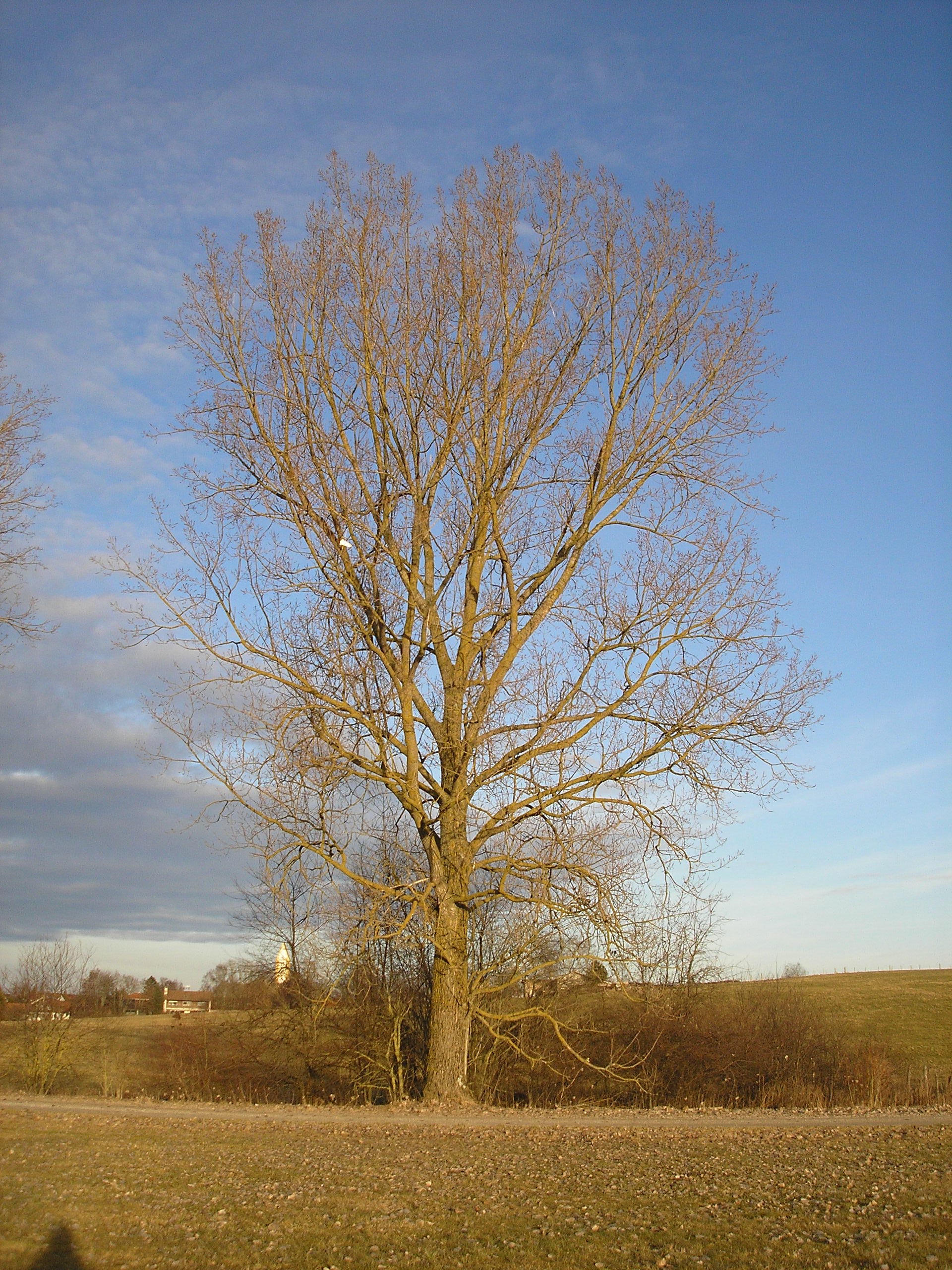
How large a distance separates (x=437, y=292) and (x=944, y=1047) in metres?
28.5

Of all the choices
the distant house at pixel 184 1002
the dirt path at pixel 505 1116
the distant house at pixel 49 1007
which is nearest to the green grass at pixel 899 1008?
the dirt path at pixel 505 1116

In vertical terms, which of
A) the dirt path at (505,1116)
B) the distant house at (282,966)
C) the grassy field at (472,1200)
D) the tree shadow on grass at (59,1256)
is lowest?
the dirt path at (505,1116)

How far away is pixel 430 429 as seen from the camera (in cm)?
1457

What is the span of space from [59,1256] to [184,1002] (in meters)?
36.9

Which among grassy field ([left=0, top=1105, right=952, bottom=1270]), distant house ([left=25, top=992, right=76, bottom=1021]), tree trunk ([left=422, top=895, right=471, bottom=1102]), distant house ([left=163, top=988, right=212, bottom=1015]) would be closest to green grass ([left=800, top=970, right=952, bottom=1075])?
tree trunk ([left=422, top=895, right=471, bottom=1102])

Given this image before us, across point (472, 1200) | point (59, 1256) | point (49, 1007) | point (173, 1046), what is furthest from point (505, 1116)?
point (49, 1007)

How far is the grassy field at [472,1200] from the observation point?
538 cm

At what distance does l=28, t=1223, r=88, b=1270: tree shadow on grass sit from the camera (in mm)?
5156

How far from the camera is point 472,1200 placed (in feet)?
22.4

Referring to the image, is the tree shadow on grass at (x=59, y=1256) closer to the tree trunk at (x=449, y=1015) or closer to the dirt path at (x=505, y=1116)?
the dirt path at (x=505, y=1116)

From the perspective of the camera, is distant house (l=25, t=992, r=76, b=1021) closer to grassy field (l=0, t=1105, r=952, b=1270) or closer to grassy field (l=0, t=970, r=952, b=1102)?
grassy field (l=0, t=970, r=952, b=1102)

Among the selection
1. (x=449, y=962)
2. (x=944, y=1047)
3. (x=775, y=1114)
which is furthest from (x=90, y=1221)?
(x=944, y=1047)

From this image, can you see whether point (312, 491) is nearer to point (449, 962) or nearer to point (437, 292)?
point (437, 292)

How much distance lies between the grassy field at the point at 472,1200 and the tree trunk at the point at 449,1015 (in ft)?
9.16
